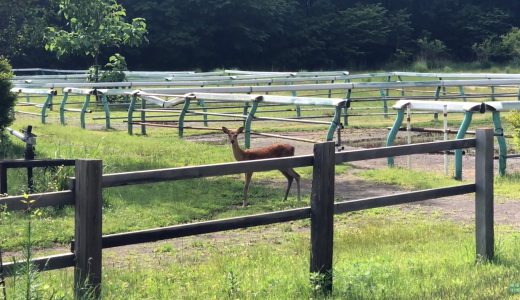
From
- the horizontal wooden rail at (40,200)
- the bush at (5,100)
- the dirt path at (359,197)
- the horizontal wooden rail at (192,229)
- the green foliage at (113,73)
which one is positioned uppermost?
the green foliage at (113,73)

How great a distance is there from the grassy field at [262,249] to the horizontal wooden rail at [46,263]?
121 millimetres

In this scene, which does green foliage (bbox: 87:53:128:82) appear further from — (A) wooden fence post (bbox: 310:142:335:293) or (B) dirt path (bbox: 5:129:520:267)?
(A) wooden fence post (bbox: 310:142:335:293)

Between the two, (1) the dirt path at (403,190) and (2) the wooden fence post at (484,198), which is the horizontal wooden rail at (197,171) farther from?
(1) the dirt path at (403,190)

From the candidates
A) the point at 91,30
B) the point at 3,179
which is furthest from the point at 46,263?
the point at 91,30

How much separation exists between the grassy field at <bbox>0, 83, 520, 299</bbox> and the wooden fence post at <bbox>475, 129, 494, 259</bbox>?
15cm

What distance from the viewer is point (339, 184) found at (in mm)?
12016

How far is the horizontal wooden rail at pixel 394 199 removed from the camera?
250 inches

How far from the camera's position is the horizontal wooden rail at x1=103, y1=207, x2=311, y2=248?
5195 millimetres

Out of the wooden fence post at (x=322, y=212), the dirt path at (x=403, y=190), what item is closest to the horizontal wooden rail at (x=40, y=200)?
the wooden fence post at (x=322, y=212)

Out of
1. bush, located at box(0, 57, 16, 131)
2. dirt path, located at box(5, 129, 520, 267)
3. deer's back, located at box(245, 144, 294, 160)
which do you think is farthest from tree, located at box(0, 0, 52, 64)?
deer's back, located at box(245, 144, 294, 160)

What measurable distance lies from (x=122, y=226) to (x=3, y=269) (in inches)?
165

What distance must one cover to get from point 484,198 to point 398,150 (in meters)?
1.02

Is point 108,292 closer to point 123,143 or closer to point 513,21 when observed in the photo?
point 123,143

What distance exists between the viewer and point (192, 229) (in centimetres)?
547
